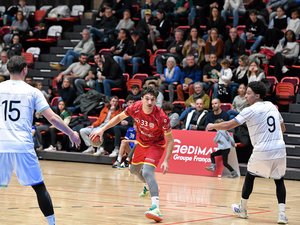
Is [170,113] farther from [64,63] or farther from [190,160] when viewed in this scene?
[64,63]

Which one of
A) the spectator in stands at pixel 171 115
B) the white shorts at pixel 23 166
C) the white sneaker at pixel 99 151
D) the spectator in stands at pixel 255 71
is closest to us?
the white shorts at pixel 23 166

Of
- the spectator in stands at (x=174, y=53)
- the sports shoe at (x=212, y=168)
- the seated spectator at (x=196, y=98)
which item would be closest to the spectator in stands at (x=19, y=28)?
the spectator in stands at (x=174, y=53)

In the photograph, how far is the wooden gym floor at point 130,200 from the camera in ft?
34.2

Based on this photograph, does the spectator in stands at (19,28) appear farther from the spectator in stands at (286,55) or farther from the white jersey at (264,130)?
the white jersey at (264,130)

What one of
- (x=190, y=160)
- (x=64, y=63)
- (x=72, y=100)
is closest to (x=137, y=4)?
(x=64, y=63)

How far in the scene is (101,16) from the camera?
24.2m

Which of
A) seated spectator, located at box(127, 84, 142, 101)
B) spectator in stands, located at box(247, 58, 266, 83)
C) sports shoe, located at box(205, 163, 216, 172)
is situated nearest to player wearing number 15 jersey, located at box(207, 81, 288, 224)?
sports shoe, located at box(205, 163, 216, 172)

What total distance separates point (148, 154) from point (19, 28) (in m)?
15.0

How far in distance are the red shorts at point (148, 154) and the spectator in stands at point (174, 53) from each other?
9.33 m

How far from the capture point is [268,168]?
10.4 metres

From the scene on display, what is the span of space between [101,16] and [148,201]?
1261cm

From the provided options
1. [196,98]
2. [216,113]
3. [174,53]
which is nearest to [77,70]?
[174,53]

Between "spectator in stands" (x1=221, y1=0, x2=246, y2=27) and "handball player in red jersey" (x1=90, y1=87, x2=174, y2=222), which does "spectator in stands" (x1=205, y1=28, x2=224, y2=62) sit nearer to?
"spectator in stands" (x1=221, y1=0, x2=246, y2=27)

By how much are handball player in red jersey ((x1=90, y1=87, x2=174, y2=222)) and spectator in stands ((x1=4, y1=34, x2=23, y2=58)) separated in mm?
13258
